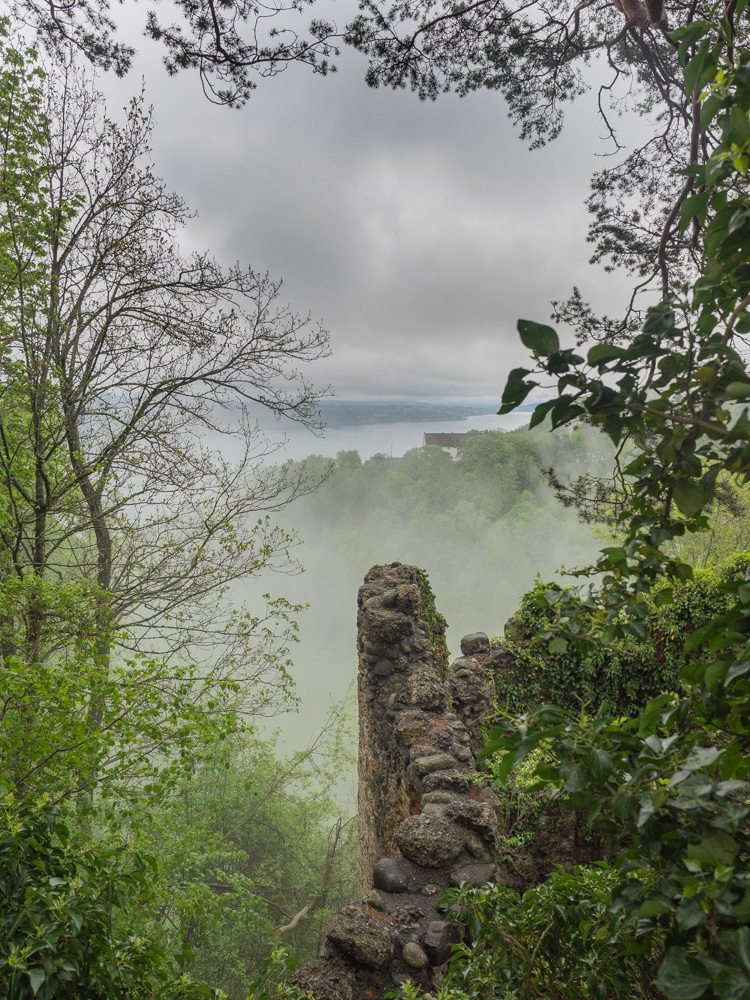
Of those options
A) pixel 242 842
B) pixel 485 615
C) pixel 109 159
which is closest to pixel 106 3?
pixel 109 159

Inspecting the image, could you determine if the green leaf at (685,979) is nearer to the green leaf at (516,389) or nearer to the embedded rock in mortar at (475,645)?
the green leaf at (516,389)

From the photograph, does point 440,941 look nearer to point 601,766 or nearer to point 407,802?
point 407,802

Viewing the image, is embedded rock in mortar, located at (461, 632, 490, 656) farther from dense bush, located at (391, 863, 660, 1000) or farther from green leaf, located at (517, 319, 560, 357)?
green leaf, located at (517, 319, 560, 357)

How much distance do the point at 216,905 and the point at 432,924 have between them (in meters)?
3.33

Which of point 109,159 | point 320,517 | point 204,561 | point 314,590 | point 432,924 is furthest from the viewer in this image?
point 320,517

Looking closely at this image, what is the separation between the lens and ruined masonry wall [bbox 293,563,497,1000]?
2.65 metres

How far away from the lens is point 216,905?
204 inches

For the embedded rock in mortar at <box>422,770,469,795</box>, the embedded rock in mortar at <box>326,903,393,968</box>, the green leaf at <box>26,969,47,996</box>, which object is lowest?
the embedded rock in mortar at <box>422,770,469,795</box>

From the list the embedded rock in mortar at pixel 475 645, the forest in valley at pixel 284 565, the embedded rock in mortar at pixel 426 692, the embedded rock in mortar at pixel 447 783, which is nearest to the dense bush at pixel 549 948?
the forest in valley at pixel 284 565

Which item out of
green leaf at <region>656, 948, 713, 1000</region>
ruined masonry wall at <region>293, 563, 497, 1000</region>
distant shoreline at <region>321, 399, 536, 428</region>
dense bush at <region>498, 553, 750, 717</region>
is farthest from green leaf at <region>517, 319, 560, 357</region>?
distant shoreline at <region>321, 399, 536, 428</region>

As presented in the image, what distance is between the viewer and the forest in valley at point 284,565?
0.73 metres

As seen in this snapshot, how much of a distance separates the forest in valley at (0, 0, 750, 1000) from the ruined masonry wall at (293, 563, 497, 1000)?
0.63 ft

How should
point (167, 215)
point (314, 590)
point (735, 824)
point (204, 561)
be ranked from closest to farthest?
point (735, 824)
point (167, 215)
point (204, 561)
point (314, 590)

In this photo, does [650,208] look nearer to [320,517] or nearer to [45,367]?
[45,367]
